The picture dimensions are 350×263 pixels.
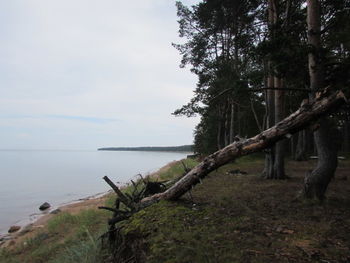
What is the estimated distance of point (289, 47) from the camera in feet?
15.7

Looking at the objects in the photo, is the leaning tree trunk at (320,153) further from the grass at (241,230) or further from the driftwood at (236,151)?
the driftwood at (236,151)

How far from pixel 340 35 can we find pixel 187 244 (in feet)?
25.3

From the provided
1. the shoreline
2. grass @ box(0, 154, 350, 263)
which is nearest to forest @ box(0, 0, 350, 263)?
grass @ box(0, 154, 350, 263)

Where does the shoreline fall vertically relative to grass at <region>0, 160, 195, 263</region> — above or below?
below

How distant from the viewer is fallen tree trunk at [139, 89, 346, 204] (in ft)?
11.1

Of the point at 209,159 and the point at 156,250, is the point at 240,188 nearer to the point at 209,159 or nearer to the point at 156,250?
the point at 209,159

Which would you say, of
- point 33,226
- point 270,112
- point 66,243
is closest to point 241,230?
point 66,243

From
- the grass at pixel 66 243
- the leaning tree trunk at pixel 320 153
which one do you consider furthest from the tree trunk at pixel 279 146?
the grass at pixel 66 243

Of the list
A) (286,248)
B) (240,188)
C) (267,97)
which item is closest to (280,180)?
(240,188)

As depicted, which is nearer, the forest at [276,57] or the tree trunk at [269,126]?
the forest at [276,57]

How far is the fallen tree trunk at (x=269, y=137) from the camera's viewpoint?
3.38m

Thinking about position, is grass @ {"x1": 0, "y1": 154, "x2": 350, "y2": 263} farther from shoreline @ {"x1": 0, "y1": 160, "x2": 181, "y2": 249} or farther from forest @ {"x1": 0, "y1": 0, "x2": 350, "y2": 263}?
shoreline @ {"x1": 0, "y1": 160, "x2": 181, "y2": 249}

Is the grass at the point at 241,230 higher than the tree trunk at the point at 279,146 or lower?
lower

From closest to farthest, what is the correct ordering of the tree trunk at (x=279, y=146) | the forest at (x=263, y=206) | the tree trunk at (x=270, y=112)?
the forest at (x=263, y=206) → the tree trunk at (x=279, y=146) → the tree trunk at (x=270, y=112)
